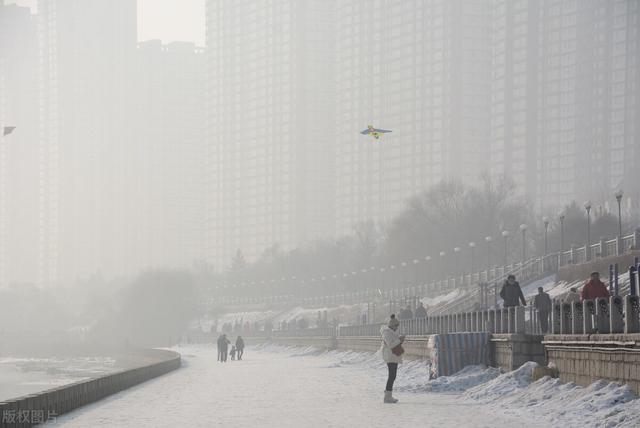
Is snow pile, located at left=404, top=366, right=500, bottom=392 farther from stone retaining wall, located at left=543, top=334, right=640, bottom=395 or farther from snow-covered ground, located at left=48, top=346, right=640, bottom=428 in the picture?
stone retaining wall, located at left=543, top=334, right=640, bottom=395

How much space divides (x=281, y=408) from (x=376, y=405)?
2145 mm

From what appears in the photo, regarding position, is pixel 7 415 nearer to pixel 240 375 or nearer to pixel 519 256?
pixel 240 375

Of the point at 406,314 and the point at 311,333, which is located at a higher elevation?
the point at 406,314

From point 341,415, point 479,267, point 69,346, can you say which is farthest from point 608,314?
point 69,346

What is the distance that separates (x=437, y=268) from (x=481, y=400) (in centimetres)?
10897

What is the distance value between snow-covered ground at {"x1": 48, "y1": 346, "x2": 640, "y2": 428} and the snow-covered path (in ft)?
0.06

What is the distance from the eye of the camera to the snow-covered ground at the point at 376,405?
2175cm

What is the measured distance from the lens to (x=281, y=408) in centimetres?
2664

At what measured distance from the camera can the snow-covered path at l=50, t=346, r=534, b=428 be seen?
22531mm

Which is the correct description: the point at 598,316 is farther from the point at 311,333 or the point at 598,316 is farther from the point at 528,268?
the point at 311,333

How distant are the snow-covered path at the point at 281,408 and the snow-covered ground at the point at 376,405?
0.06 ft

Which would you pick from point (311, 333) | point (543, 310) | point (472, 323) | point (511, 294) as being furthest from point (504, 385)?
point (311, 333)

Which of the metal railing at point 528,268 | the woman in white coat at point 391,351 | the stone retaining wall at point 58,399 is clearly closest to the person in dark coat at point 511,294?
the woman in white coat at point 391,351

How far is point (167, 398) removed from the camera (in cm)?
3145
